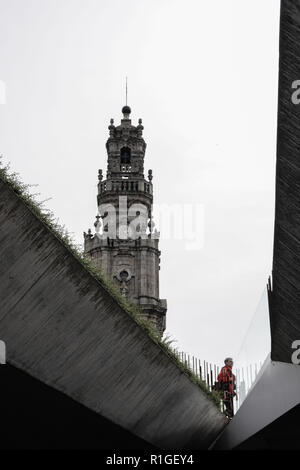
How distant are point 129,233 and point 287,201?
57394 mm

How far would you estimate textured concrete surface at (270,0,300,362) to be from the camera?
20.9 ft

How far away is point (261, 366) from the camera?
38.2ft

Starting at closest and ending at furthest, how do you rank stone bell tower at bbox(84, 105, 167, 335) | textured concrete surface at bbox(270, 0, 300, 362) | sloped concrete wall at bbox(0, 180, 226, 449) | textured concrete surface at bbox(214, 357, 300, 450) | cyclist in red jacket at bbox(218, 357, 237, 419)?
textured concrete surface at bbox(270, 0, 300, 362)
sloped concrete wall at bbox(0, 180, 226, 449)
textured concrete surface at bbox(214, 357, 300, 450)
cyclist in red jacket at bbox(218, 357, 237, 419)
stone bell tower at bbox(84, 105, 167, 335)

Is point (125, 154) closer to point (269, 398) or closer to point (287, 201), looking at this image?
point (269, 398)

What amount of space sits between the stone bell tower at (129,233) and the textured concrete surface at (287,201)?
5049cm

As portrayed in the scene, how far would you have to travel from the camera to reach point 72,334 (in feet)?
30.9

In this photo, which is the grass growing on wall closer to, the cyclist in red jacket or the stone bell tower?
the cyclist in red jacket

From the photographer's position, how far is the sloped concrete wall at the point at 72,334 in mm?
7926

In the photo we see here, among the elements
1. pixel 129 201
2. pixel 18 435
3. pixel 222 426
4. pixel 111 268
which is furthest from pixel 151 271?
pixel 18 435

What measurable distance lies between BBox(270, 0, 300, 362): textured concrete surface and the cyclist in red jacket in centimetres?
726

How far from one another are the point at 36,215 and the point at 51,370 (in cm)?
A: 288

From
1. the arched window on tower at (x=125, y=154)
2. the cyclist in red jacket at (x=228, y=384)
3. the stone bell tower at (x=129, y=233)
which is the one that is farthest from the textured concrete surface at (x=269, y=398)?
the arched window on tower at (x=125, y=154)

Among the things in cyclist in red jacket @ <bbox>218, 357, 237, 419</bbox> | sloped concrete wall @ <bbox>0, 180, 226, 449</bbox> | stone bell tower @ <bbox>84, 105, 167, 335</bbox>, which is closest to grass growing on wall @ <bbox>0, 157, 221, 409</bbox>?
sloped concrete wall @ <bbox>0, 180, 226, 449</bbox>

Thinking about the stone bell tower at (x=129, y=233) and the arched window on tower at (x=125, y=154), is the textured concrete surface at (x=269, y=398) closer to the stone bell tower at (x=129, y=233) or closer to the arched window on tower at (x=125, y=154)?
the stone bell tower at (x=129, y=233)
